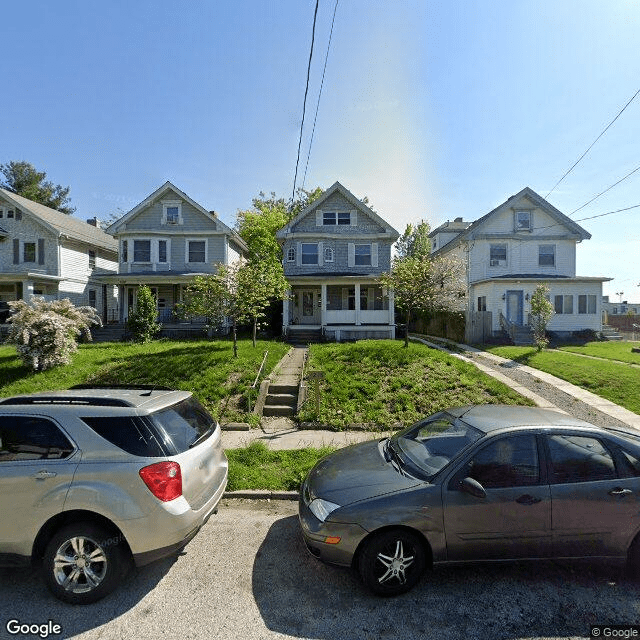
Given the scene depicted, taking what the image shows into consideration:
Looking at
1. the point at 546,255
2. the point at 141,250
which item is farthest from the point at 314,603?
the point at 546,255

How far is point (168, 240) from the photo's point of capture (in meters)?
22.2

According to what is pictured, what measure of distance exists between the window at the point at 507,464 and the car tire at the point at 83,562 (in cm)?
313

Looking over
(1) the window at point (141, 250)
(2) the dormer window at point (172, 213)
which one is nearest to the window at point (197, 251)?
(2) the dormer window at point (172, 213)

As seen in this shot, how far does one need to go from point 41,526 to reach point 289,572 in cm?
221

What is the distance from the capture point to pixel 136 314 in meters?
17.7

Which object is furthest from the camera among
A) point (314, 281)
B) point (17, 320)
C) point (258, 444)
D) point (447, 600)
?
point (314, 281)

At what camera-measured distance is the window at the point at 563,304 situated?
2203cm

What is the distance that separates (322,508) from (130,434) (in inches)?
73.9

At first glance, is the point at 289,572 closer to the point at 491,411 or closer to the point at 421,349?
the point at 491,411

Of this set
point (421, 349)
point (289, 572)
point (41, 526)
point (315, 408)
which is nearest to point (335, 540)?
point (289, 572)

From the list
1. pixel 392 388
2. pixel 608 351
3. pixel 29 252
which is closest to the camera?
pixel 392 388

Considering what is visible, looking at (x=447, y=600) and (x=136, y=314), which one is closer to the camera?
(x=447, y=600)

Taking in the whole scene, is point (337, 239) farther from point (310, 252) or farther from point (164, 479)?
point (164, 479)

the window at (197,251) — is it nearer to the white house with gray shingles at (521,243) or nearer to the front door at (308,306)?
the front door at (308,306)
